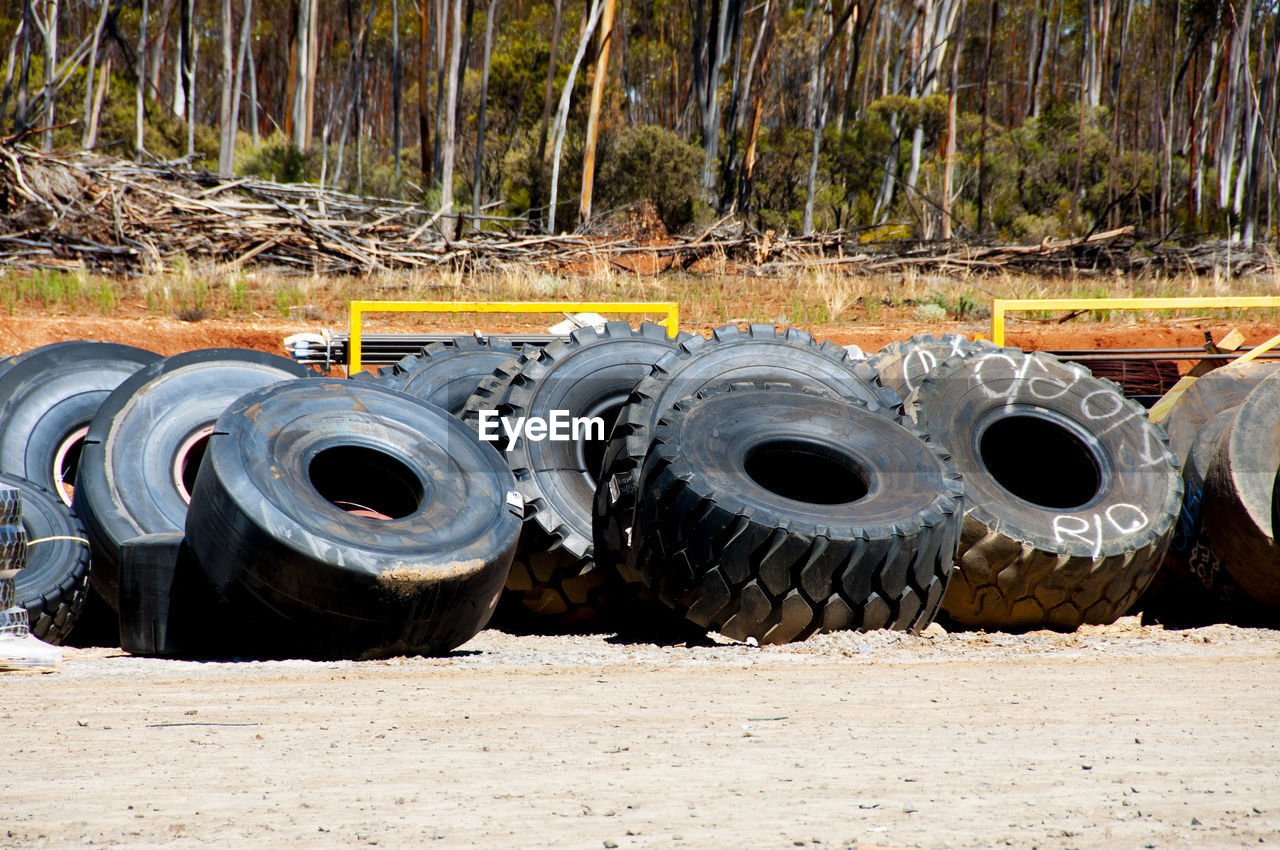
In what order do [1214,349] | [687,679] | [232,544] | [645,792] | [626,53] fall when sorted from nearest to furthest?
[645,792] → [687,679] → [232,544] → [1214,349] → [626,53]

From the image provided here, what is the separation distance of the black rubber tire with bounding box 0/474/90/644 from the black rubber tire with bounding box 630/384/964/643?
3.24m

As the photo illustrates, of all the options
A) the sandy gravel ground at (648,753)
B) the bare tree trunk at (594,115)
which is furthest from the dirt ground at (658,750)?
the bare tree trunk at (594,115)

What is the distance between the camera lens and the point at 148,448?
7.02m

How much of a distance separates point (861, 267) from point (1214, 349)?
406 inches

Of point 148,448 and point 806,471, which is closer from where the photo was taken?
point 148,448

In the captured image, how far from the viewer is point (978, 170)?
3716cm

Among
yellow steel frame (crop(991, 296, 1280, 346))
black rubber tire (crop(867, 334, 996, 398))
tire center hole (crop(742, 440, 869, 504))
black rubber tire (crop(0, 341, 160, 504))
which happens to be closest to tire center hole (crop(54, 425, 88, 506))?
black rubber tire (crop(0, 341, 160, 504))

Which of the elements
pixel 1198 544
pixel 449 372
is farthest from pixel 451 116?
pixel 1198 544

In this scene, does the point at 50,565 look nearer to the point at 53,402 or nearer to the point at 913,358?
the point at 53,402

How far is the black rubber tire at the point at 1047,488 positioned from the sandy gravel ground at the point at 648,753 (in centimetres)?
140

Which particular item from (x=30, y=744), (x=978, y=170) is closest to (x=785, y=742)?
(x=30, y=744)

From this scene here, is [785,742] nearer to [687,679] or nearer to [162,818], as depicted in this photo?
[687,679]

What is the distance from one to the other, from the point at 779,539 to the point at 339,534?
2.20 metres

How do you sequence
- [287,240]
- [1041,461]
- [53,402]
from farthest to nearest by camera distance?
[287,240] → [1041,461] → [53,402]
